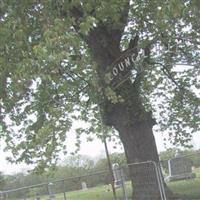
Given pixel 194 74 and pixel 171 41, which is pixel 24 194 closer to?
pixel 171 41

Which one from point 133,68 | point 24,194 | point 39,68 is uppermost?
point 133,68

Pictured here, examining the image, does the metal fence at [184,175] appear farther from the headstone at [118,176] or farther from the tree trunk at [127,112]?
the headstone at [118,176]

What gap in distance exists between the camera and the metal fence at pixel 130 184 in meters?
15.7

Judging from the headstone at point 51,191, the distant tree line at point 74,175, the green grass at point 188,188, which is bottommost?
the green grass at point 188,188

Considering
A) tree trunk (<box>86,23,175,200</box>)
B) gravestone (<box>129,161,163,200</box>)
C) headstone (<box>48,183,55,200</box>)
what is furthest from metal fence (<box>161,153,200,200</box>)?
headstone (<box>48,183,55,200</box>)

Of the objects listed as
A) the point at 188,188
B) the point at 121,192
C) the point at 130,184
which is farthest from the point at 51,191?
the point at 188,188

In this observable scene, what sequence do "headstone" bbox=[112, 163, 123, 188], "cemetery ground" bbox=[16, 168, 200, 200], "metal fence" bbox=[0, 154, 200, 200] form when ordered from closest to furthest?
"metal fence" bbox=[0, 154, 200, 200]
"headstone" bbox=[112, 163, 123, 188]
"cemetery ground" bbox=[16, 168, 200, 200]

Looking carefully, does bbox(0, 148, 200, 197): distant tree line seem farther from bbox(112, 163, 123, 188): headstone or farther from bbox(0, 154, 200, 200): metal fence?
bbox(112, 163, 123, 188): headstone

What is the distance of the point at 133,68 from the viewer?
18.0m

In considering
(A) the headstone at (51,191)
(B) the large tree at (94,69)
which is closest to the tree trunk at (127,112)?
(B) the large tree at (94,69)

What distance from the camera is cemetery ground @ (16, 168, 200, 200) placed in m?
18.3

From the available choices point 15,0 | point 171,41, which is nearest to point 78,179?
point 171,41

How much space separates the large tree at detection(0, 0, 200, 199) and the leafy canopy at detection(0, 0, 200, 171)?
3 cm

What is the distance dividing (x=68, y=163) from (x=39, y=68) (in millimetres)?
26211
